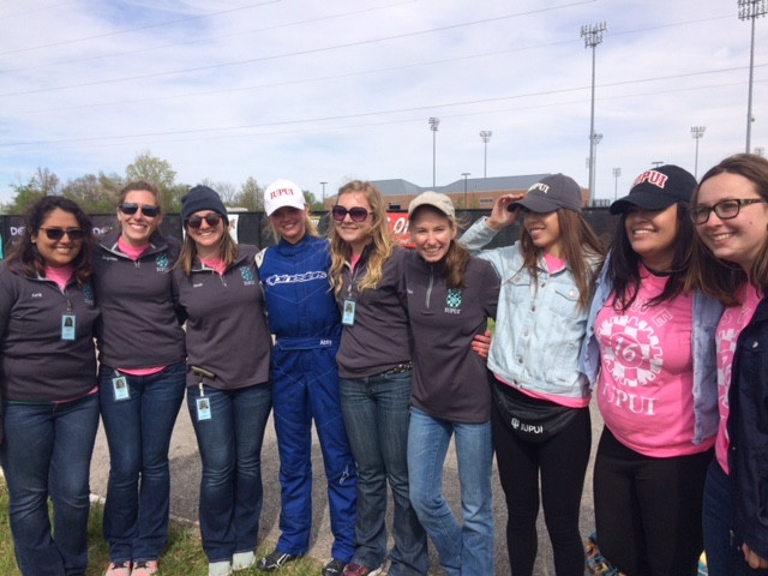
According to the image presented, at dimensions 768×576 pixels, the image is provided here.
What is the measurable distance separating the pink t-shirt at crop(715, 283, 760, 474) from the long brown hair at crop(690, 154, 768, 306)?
35 millimetres

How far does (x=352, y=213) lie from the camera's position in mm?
2984

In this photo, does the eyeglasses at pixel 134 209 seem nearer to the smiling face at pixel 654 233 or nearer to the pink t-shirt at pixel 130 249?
the pink t-shirt at pixel 130 249

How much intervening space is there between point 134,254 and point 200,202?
469 millimetres

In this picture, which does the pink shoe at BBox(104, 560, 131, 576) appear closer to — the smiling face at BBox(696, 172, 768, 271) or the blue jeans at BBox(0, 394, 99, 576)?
the blue jeans at BBox(0, 394, 99, 576)

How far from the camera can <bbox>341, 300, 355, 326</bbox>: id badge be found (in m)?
2.97

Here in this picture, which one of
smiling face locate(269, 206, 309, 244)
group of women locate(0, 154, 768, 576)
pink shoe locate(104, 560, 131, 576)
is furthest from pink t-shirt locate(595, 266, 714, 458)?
pink shoe locate(104, 560, 131, 576)

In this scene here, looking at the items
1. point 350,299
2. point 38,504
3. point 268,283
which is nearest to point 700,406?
point 350,299

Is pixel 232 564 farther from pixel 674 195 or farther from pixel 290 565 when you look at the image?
pixel 674 195

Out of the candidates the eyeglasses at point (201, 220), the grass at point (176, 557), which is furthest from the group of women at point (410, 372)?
the grass at point (176, 557)

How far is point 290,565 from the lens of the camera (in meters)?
3.24

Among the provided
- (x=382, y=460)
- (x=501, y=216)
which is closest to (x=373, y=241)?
(x=501, y=216)

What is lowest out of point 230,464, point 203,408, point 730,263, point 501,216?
point 230,464

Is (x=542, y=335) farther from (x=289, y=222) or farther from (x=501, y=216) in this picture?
(x=289, y=222)

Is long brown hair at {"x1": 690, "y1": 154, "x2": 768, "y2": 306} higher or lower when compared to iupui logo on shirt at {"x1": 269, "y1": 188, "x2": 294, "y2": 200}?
lower
